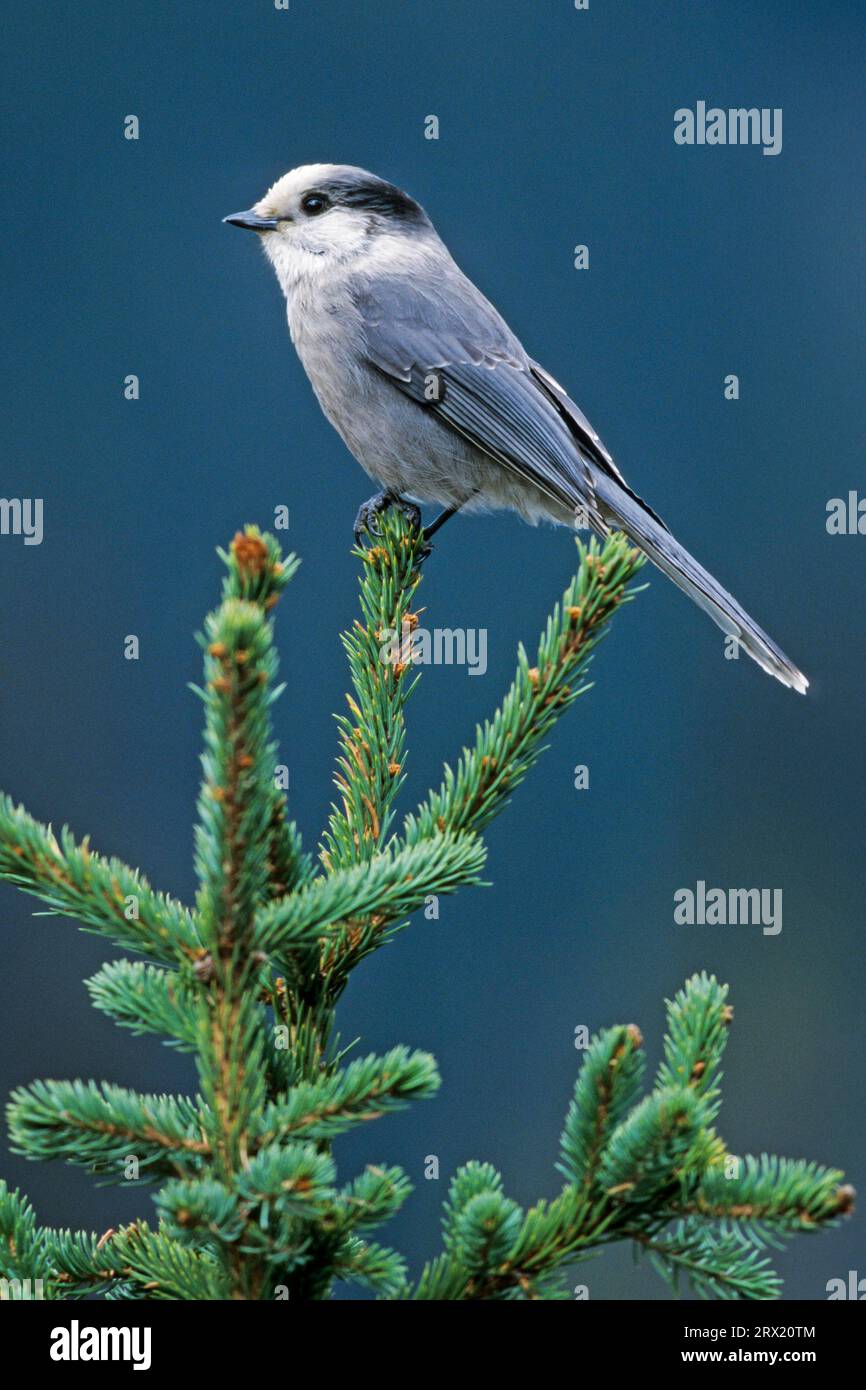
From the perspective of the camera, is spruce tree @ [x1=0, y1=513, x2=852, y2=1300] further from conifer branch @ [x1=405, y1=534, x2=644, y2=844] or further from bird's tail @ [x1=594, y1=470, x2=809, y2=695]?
bird's tail @ [x1=594, y1=470, x2=809, y2=695]

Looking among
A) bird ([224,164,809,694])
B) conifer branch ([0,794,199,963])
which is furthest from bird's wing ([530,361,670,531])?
conifer branch ([0,794,199,963])

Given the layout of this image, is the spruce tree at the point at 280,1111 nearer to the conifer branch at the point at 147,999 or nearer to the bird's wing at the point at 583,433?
the conifer branch at the point at 147,999

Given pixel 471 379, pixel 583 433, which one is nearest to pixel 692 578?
pixel 583 433

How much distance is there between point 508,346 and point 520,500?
24 cm

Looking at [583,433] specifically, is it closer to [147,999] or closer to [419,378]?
[419,378]

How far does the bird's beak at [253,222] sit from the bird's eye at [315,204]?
49 mm

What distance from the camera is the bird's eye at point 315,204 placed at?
195 centimetres

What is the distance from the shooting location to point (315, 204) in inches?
76.7

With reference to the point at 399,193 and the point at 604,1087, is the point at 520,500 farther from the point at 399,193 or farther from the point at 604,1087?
the point at 604,1087

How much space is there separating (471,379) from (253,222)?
401 mm

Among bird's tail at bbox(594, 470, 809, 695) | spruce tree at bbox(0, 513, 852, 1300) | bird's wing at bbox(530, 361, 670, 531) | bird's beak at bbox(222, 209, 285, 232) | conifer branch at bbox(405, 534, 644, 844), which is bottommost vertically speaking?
spruce tree at bbox(0, 513, 852, 1300)

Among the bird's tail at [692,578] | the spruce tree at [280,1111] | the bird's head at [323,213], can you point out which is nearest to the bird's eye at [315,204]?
the bird's head at [323,213]

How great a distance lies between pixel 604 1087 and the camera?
75 cm

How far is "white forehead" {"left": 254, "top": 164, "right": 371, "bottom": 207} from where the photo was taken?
6.35ft
